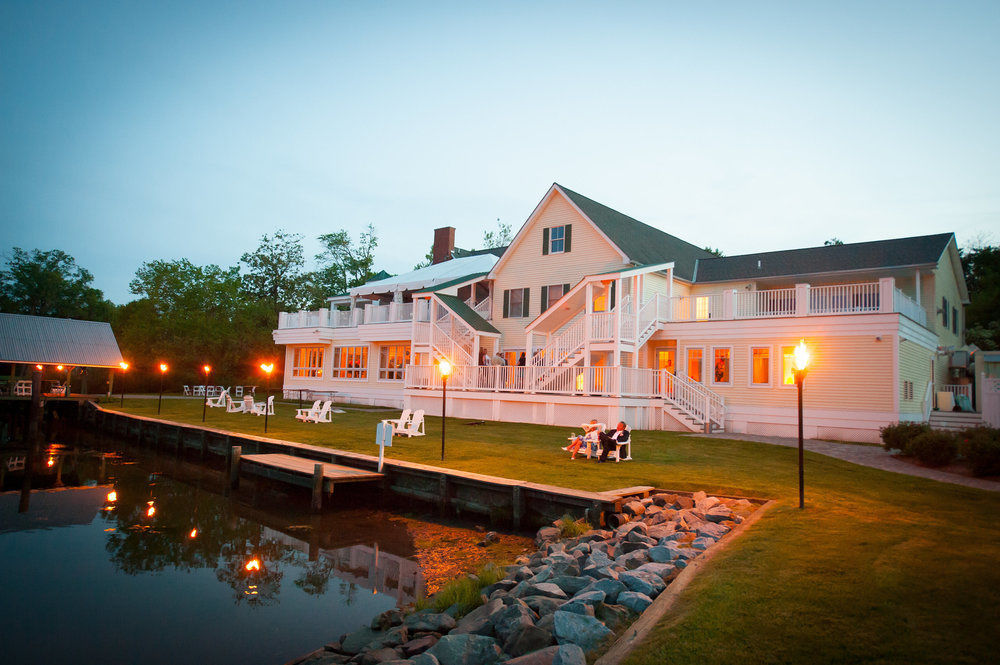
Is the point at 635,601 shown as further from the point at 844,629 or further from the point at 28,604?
the point at 28,604

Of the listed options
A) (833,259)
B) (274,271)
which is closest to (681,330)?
(833,259)

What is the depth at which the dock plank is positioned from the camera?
13735 mm

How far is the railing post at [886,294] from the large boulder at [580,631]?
1811cm

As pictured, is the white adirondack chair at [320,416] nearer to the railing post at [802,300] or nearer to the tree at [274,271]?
the railing post at [802,300]

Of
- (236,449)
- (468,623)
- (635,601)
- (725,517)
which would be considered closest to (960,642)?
(635,601)

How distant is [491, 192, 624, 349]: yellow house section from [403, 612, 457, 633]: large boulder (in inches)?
804

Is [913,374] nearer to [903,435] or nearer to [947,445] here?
[903,435]

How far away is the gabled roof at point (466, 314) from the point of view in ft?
93.9

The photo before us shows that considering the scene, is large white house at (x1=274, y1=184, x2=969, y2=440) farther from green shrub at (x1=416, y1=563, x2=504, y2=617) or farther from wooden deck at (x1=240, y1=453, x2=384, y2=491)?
green shrub at (x1=416, y1=563, x2=504, y2=617)

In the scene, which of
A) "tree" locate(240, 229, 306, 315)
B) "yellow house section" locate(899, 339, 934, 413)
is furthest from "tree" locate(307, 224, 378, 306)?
"yellow house section" locate(899, 339, 934, 413)

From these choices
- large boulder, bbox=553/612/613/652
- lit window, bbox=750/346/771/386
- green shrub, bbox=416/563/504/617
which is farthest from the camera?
lit window, bbox=750/346/771/386

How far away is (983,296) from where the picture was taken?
123 ft

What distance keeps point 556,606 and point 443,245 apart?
3633cm

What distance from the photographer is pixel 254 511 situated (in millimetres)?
14688
